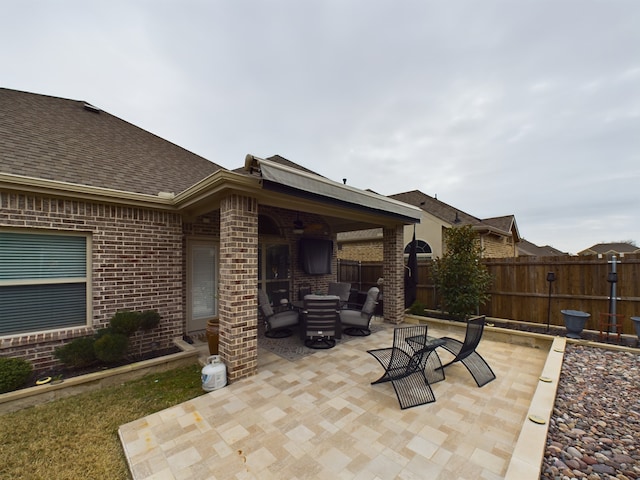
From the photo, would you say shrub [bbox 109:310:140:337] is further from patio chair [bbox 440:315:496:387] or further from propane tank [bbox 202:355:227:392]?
patio chair [bbox 440:315:496:387]

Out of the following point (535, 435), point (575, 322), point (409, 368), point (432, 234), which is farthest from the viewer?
point (432, 234)

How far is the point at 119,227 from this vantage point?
4.68 metres

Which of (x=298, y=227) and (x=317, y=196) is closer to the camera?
(x=317, y=196)

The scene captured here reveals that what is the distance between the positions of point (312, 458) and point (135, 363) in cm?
347

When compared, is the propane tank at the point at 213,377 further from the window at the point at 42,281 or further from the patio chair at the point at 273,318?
the window at the point at 42,281

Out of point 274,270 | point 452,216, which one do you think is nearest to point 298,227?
point 274,270

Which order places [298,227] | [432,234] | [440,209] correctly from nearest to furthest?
[298,227] < [432,234] < [440,209]

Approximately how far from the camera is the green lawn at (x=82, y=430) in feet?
7.68

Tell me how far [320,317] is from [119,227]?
407 centimetres

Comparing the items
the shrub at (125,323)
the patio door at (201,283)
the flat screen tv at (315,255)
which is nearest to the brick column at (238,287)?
the shrub at (125,323)

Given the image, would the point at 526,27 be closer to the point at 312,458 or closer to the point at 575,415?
the point at 575,415

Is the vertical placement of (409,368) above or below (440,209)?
below

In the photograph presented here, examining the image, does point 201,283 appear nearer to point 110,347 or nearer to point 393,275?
point 110,347

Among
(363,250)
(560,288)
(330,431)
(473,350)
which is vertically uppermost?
(363,250)
